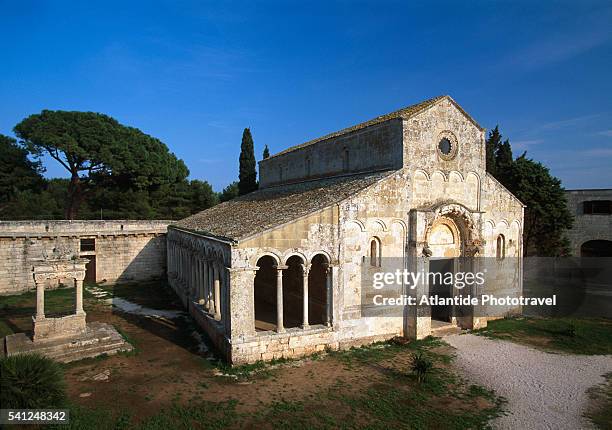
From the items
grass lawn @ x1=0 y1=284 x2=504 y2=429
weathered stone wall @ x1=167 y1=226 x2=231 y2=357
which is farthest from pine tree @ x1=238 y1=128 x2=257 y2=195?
grass lawn @ x1=0 y1=284 x2=504 y2=429

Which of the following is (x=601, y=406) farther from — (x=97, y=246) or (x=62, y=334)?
(x=97, y=246)

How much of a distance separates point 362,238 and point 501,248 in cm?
877

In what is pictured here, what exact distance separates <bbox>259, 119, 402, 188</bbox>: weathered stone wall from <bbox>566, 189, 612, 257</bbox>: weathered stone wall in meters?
25.1

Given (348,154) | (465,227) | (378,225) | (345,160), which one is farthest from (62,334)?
(465,227)

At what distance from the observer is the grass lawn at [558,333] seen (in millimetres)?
15078

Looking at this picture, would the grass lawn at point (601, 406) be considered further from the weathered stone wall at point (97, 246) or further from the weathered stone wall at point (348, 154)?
the weathered stone wall at point (97, 246)

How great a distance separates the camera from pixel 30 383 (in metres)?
8.69

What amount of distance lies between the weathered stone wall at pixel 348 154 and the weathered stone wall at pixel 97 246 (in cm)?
1291

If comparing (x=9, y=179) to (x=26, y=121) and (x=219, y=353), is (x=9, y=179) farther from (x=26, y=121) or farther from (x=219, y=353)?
(x=219, y=353)

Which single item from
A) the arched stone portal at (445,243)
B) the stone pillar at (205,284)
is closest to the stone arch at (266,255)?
the stone pillar at (205,284)

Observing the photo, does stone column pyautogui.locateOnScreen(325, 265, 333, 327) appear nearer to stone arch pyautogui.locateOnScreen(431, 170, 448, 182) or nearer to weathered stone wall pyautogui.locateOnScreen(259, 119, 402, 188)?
weathered stone wall pyautogui.locateOnScreen(259, 119, 402, 188)

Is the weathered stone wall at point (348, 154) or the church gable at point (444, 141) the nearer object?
the church gable at point (444, 141)

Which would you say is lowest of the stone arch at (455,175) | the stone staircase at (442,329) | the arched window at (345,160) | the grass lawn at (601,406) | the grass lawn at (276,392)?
the grass lawn at (601,406)

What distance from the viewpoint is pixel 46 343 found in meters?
13.9
